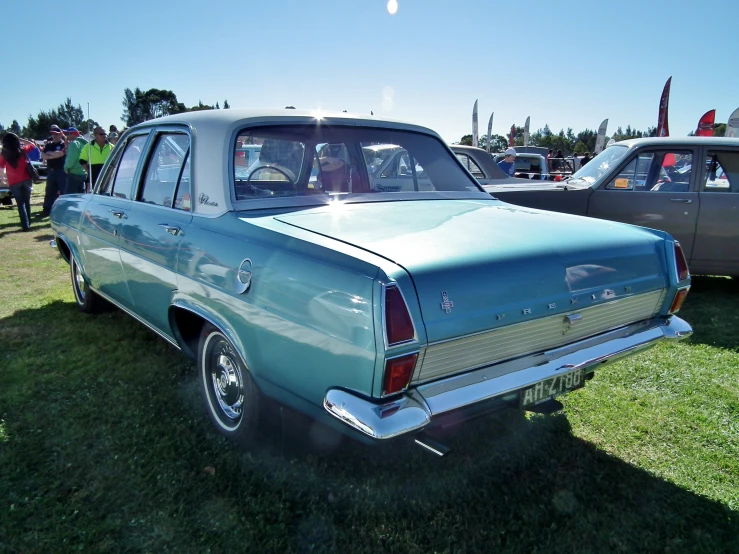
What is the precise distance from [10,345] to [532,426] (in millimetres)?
3934

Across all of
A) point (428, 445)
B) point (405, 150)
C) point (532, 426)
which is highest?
point (405, 150)

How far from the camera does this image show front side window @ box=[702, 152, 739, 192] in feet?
18.6

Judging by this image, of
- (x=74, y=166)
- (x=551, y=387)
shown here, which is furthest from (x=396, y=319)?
(x=74, y=166)

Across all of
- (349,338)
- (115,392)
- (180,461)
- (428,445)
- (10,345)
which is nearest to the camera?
(349,338)

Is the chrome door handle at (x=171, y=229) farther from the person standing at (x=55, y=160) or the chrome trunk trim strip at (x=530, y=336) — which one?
the person standing at (x=55, y=160)

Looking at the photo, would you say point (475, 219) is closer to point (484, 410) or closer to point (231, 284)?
point (484, 410)

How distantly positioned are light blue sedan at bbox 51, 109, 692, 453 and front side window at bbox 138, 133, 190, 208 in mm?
16

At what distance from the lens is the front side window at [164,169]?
312 centimetres

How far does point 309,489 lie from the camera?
2.45m

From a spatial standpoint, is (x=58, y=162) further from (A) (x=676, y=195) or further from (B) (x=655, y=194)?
(A) (x=676, y=195)

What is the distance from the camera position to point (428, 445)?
2.04 metres

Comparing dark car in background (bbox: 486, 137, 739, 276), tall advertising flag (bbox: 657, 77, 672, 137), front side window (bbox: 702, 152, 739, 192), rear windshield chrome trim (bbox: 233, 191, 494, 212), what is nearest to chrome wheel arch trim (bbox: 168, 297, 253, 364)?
rear windshield chrome trim (bbox: 233, 191, 494, 212)

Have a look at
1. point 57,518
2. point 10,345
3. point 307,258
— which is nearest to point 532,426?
point 307,258

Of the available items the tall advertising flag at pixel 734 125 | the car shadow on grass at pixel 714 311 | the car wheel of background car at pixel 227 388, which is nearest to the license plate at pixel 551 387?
the car wheel of background car at pixel 227 388
